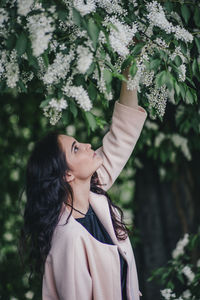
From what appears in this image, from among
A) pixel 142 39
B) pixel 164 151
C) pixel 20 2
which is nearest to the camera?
pixel 20 2

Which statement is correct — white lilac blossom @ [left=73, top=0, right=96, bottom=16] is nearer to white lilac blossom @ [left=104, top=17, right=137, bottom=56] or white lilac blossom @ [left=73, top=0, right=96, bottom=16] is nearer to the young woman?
white lilac blossom @ [left=104, top=17, right=137, bottom=56]

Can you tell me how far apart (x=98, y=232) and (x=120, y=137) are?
50cm

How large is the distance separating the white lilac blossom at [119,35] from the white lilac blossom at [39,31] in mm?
255

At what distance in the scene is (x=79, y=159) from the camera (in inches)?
78.1

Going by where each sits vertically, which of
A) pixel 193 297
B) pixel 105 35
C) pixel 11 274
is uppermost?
pixel 105 35

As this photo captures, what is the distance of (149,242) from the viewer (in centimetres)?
429

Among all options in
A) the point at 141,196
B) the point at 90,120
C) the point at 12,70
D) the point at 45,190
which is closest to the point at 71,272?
the point at 45,190

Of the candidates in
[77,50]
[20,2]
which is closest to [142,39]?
[77,50]

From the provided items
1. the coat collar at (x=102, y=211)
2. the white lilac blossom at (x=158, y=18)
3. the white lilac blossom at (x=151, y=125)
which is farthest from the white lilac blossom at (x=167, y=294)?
the white lilac blossom at (x=158, y=18)

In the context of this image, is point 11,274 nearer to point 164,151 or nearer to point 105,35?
point 164,151

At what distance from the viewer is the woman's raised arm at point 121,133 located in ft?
6.89

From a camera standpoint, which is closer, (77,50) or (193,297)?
(77,50)

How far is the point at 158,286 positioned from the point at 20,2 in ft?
11.2

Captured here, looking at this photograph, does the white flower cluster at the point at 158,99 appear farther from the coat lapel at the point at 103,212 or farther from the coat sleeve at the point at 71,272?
the coat sleeve at the point at 71,272
